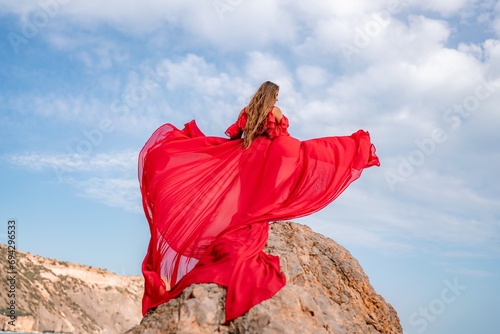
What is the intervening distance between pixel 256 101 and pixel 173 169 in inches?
42.7

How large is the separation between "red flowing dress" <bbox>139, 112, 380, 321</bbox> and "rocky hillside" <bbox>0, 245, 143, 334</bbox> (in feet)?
116

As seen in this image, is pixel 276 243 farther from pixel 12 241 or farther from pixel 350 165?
pixel 12 241

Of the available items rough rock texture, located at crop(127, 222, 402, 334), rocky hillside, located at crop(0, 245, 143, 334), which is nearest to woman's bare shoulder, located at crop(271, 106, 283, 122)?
rough rock texture, located at crop(127, 222, 402, 334)

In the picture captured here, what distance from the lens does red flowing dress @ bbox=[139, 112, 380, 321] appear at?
527 centimetres

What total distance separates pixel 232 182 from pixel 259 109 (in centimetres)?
77

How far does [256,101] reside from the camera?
5766 millimetres

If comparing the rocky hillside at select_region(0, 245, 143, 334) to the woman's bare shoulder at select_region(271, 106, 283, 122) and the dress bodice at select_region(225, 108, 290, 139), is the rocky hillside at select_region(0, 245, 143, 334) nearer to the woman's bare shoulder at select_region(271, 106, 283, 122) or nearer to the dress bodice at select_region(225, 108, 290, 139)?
the dress bodice at select_region(225, 108, 290, 139)

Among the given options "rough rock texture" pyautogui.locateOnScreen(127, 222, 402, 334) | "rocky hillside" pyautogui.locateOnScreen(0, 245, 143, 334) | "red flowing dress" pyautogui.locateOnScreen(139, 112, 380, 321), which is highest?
"rocky hillside" pyautogui.locateOnScreen(0, 245, 143, 334)

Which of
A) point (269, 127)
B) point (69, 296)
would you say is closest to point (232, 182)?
point (269, 127)

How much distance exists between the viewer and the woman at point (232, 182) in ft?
17.5

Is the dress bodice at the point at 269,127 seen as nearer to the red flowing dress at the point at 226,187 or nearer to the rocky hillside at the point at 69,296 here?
the red flowing dress at the point at 226,187

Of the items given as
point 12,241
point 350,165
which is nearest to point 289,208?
point 350,165

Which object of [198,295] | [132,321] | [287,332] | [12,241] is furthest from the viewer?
[132,321]

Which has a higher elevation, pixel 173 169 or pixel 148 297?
pixel 173 169
